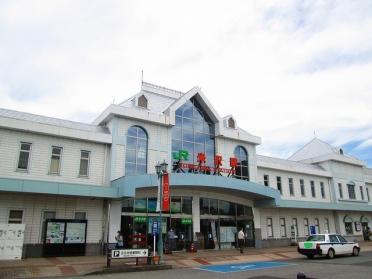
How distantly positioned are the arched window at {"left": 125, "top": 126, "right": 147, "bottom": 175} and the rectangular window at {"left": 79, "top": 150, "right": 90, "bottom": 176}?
2.64 meters

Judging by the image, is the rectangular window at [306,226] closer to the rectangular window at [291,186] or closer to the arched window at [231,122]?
the rectangular window at [291,186]

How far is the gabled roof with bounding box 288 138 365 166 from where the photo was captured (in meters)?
40.3

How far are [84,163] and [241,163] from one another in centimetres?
1378

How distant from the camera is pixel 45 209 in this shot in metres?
20.8

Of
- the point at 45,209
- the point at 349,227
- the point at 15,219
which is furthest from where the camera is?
the point at 349,227

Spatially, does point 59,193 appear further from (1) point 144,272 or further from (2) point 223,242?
(2) point 223,242

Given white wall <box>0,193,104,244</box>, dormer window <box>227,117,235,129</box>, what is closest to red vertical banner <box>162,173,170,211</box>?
white wall <box>0,193,104,244</box>

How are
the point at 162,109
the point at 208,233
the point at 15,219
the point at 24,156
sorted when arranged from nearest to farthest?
the point at 15,219, the point at 24,156, the point at 208,233, the point at 162,109

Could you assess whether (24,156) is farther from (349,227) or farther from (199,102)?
(349,227)

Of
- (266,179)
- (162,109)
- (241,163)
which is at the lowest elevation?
(266,179)

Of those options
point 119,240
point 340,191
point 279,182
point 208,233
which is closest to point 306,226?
point 279,182

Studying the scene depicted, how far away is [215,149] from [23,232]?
52.0ft

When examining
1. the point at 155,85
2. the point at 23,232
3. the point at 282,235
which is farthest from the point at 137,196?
the point at 282,235

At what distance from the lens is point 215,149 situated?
29.0m
